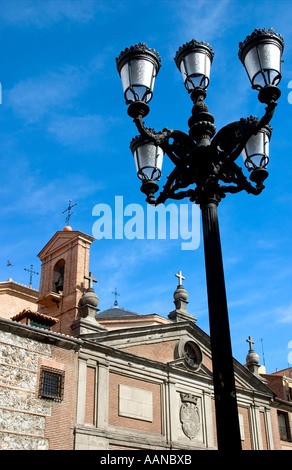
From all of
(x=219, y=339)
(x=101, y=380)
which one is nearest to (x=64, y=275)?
(x=101, y=380)

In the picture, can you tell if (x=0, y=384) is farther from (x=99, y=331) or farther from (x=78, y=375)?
(x=99, y=331)

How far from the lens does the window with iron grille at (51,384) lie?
15.4 m

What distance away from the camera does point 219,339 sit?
5227 millimetres

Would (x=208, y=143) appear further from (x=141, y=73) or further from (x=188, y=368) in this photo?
(x=188, y=368)

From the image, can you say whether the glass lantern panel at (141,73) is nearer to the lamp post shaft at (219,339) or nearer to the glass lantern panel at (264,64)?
the glass lantern panel at (264,64)

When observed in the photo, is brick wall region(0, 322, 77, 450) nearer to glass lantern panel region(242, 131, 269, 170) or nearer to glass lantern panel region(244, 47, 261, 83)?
glass lantern panel region(242, 131, 269, 170)

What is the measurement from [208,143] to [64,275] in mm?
15726

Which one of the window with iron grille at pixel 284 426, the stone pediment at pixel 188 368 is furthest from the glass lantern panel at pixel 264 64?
the window with iron grille at pixel 284 426

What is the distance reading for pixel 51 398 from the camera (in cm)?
1543

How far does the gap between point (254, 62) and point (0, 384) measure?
37.8 ft

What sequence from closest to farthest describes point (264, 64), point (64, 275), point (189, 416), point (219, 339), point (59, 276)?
point (219, 339) → point (264, 64) → point (189, 416) → point (64, 275) → point (59, 276)

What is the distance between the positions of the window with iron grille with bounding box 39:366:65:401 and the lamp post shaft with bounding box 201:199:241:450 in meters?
11.1

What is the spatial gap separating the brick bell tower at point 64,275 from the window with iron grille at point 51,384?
3793mm

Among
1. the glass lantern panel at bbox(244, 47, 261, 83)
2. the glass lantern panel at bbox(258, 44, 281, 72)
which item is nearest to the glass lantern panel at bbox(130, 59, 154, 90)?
the glass lantern panel at bbox(244, 47, 261, 83)
